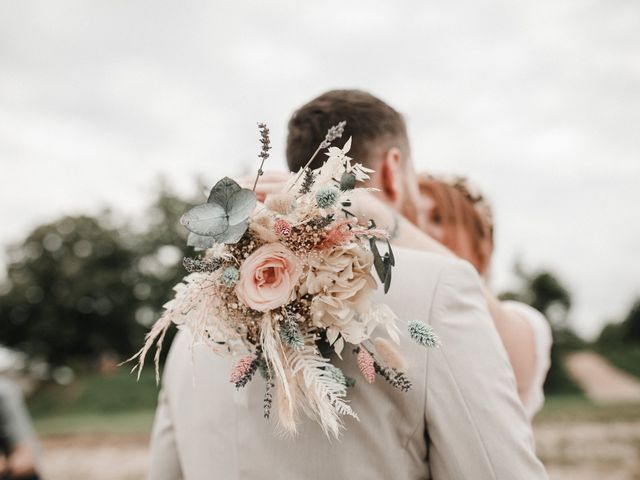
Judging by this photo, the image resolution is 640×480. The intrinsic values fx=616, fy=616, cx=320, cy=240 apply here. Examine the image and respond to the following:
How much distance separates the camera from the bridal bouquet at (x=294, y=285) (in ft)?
5.05

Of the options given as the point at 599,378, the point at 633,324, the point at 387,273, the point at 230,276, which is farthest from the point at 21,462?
the point at 633,324

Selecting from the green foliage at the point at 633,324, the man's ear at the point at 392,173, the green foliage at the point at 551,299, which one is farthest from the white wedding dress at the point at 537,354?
the green foliage at the point at 633,324

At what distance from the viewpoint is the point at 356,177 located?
63.6 inches

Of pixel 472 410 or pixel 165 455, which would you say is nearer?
pixel 472 410

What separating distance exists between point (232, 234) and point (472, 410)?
0.80 meters

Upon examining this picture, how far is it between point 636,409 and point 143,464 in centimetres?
995

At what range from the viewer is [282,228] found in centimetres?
157

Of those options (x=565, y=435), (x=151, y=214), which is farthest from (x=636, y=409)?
(x=151, y=214)

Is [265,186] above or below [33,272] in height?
above

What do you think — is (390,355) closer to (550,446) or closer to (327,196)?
(327,196)

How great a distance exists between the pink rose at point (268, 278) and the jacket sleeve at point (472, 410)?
454mm

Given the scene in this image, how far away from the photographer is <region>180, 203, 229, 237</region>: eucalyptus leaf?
1516mm

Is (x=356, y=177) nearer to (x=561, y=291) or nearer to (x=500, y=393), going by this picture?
(x=500, y=393)

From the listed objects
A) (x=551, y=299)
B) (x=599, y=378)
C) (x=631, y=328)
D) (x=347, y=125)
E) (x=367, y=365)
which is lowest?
(x=631, y=328)
